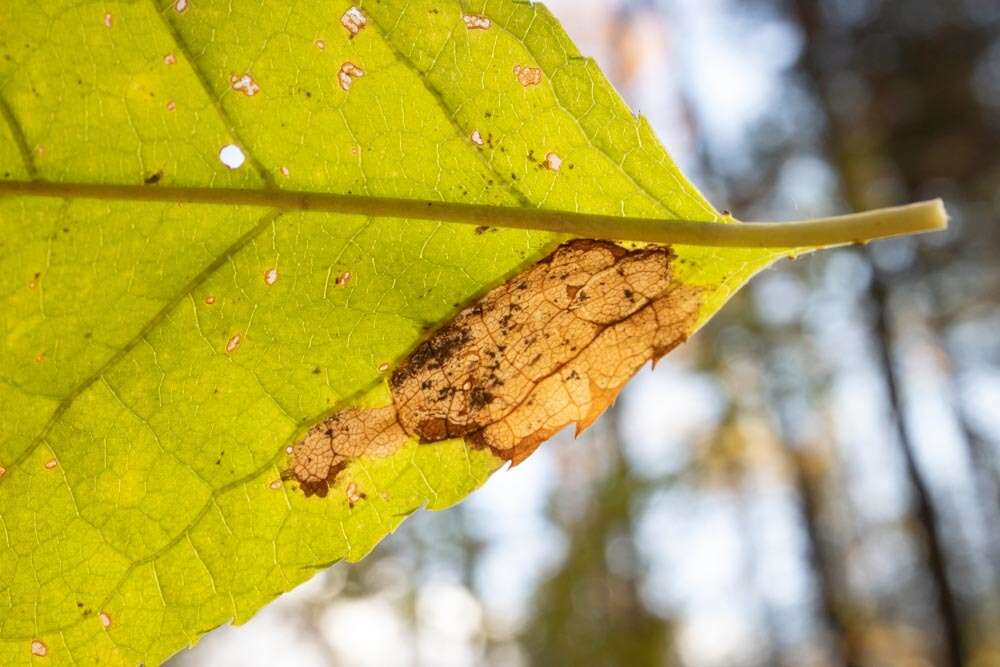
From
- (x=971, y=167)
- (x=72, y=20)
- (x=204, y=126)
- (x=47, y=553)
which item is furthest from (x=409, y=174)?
(x=971, y=167)

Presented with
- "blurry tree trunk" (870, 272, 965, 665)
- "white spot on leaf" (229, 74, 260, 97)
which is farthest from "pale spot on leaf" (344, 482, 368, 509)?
"blurry tree trunk" (870, 272, 965, 665)

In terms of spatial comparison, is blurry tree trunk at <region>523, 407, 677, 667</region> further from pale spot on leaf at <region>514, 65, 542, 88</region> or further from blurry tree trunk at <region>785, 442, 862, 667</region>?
pale spot on leaf at <region>514, 65, 542, 88</region>

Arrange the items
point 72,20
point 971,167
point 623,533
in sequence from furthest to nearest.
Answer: point 623,533
point 971,167
point 72,20

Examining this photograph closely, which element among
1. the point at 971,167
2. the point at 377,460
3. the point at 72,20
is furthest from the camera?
the point at 971,167

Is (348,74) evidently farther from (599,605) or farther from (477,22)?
(599,605)

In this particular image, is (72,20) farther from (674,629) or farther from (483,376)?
(674,629)

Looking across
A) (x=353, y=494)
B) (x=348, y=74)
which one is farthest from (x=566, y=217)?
(x=353, y=494)
